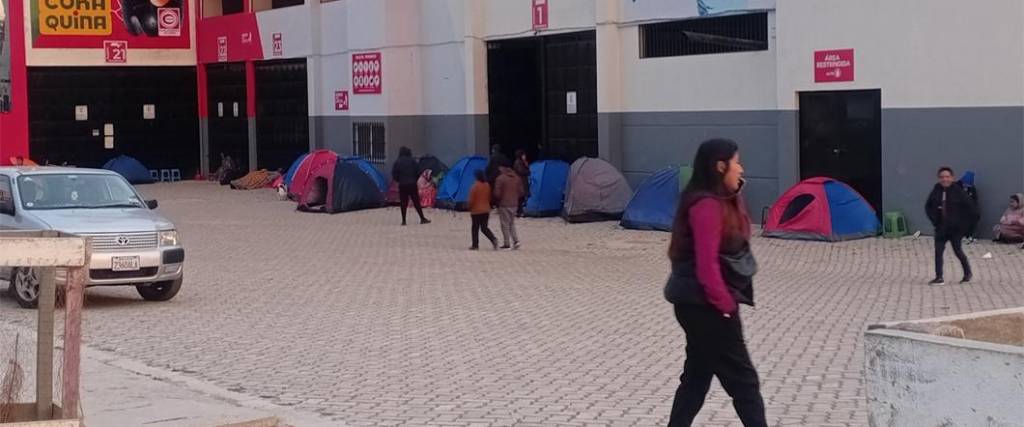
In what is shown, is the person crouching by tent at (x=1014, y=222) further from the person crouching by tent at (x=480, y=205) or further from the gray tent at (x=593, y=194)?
the gray tent at (x=593, y=194)

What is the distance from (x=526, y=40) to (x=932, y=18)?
1181cm

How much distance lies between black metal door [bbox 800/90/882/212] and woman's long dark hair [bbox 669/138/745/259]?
1608cm

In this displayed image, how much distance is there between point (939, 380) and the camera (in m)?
6.64

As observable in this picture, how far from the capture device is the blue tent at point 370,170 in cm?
3272

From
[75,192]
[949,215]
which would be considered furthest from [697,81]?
[75,192]

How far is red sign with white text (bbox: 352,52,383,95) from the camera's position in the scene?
3494cm

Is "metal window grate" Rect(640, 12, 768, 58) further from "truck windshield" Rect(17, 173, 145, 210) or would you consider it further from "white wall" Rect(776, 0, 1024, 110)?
"truck windshield" Rect(17, 173, 145, 210)

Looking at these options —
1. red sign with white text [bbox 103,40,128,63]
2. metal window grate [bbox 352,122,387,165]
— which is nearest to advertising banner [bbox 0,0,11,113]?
red sign with white text [bbox 103,40,128,63]

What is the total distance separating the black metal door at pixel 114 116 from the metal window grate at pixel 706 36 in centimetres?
2102

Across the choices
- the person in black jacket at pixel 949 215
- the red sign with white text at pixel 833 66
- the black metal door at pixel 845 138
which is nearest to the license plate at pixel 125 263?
the person in black jacket at pixel 949 215

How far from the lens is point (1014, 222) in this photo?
20688 mm

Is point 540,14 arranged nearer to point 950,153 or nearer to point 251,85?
point 950,153

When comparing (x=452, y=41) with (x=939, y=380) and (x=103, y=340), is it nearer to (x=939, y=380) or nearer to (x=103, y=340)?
(x=103, y=340)

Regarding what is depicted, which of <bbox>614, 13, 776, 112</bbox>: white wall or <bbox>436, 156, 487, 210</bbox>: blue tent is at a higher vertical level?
<bbox>614, 13, 776, 112</bbox>: white wall
